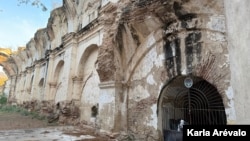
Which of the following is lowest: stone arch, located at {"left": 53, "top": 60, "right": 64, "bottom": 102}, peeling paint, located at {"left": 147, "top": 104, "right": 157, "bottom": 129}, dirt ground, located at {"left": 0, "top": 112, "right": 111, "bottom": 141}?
dirt ground, located at {"left": 0, "top": 112, "right": 111, "bottom": 141}

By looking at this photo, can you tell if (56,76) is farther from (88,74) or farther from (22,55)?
(22,55)

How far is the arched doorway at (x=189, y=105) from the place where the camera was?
468 centimetres

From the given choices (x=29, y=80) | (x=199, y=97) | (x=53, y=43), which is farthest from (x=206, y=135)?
(x=29, y=80)

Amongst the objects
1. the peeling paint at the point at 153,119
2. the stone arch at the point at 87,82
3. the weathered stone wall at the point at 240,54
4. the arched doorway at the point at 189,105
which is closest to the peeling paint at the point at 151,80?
the arched doorway at the point at 189,105

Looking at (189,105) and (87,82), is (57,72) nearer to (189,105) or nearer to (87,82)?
(87,82)

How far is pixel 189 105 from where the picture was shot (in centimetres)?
478

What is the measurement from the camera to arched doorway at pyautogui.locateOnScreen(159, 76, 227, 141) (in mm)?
4684

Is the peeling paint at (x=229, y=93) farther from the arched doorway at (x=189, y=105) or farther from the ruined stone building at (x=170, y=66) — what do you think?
the arched doorway at (x=189, y=105)

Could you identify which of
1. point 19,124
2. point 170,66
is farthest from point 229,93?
point 19,124

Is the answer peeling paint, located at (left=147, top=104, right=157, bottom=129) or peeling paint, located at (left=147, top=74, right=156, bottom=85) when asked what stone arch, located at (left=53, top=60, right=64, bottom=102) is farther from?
peeling paint, located at (left=147, top=104, right=157, bottom=129)

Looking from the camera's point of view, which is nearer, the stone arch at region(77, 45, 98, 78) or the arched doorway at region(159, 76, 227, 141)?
the arched doorway at region(159, 76, 227, 141)

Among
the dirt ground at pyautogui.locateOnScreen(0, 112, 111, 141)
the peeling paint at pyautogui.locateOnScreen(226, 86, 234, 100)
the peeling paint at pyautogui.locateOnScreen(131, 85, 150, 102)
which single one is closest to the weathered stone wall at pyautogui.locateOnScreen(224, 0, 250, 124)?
the peeling paint at pyautogui.locateOnScreen(226, 86, 234, 100)

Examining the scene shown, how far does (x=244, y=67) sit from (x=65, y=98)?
10494 millimetres

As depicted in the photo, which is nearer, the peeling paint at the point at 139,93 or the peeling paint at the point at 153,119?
the peeling paint at the point at 153,119
